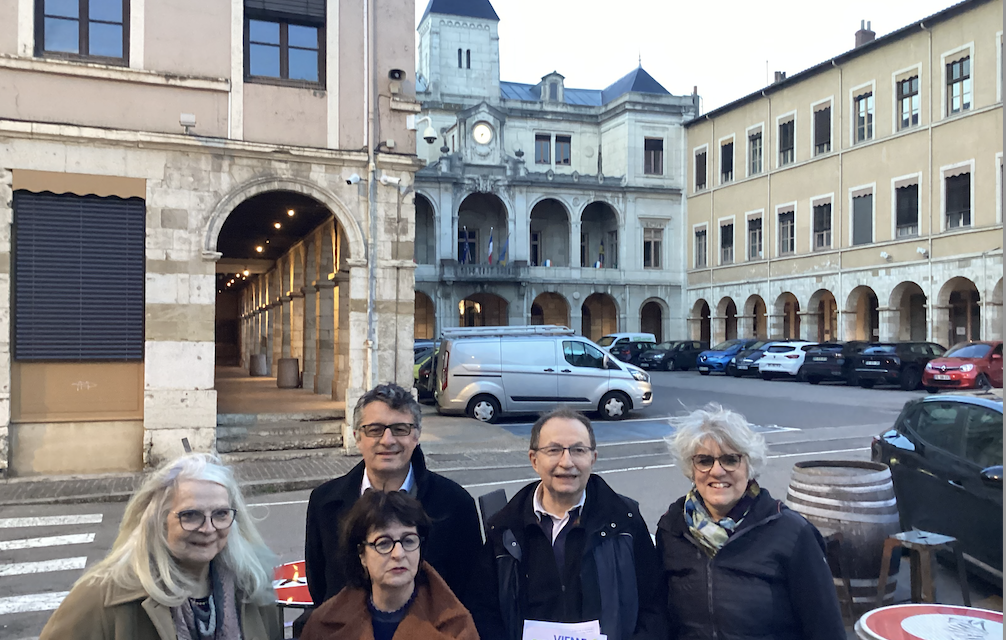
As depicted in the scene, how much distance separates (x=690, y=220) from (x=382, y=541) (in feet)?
148

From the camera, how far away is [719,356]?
→ 34250 mm

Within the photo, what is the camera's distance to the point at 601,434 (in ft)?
50.5

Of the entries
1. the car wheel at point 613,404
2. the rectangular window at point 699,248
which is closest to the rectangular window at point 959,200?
the rectangular window at point 699,248

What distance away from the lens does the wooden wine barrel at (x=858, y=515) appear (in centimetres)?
525

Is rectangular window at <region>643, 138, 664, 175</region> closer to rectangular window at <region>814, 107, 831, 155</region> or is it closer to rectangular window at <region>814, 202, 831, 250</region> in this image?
rectangular window at <region>814, 107, 831, 155</region>

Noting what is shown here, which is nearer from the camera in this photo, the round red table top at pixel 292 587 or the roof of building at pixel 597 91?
the round red table top at pixel 292 587

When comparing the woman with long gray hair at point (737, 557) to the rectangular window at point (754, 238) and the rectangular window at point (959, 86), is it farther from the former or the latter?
the rectangular window at point (754, 238)

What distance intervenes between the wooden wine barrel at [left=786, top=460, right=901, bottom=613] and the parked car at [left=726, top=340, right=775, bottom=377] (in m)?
26.6

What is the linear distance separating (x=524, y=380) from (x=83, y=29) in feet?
35.5

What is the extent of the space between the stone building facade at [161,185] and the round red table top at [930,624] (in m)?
9.98

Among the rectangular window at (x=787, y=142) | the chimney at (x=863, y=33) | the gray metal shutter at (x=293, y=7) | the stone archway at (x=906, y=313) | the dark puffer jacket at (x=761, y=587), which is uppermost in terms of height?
the chimney at (x=863, y=33)

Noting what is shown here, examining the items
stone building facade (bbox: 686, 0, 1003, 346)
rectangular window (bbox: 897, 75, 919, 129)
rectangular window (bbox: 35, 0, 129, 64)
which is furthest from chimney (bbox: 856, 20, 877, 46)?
rectangular window (bbox: 35, 0, 129, 64)

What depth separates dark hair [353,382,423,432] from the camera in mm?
3326

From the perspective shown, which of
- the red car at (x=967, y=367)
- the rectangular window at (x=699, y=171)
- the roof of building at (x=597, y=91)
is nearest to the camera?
the red car at (x=967, y=367)
